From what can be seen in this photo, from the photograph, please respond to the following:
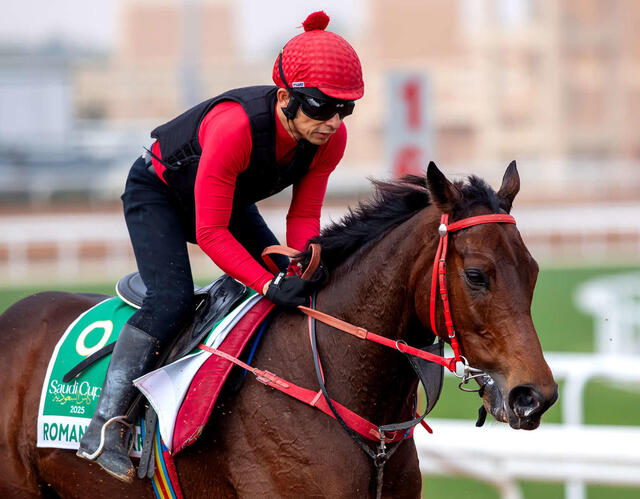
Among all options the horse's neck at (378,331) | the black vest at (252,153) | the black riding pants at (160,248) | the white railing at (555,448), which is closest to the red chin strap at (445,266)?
the horse's neck at (378,331)

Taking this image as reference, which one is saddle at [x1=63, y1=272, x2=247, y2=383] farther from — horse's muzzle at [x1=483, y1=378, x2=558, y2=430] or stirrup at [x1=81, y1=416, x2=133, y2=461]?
Answer: horse's muzzle at [x1=483, y1=378, x2=558, y2=430]

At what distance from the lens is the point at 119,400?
11.8ft

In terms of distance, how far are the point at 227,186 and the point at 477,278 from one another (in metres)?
0.92

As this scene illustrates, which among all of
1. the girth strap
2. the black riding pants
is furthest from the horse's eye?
the black riding pants

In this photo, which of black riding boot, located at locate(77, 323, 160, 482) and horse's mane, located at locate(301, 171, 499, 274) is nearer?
horse's mane, located at locate(301, 171, 499, 274)

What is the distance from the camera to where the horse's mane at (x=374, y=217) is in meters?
3.42

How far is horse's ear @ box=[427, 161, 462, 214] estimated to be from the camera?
10.4 ft

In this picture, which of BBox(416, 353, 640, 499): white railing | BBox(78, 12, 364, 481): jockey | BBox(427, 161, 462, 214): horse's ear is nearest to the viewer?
BBox(427, 161, 462, 214): horse's ear

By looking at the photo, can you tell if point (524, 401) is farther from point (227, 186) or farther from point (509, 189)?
point (227, 186)

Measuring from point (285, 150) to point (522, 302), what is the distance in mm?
1039

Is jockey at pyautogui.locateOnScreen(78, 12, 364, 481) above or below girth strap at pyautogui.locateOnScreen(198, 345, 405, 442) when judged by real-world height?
above

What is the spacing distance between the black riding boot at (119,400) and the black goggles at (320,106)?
982 millimetres

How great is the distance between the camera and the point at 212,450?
11.3 ft

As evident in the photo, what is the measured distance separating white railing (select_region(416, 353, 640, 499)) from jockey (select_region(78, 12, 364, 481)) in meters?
1.54
